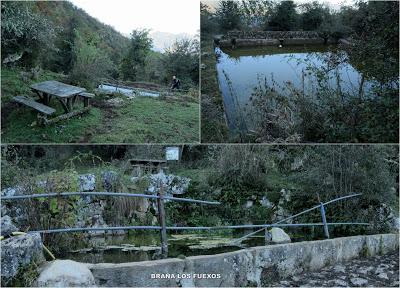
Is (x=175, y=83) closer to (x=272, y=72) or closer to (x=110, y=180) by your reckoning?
(x=272, y=72)

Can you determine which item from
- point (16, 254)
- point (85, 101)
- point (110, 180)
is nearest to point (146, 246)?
point (110, 180)

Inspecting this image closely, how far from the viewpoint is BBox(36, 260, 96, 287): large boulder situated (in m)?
3.53

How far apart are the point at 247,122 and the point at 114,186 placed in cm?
237

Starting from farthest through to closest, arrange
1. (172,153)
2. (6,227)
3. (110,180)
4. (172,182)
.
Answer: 1. (172,153)
2. (172,182)
3. (110,180)
4. (6,227)

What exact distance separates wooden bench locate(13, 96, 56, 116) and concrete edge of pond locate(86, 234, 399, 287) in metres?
2.79

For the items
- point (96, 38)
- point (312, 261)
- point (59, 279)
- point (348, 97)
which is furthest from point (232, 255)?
point (96, 38)

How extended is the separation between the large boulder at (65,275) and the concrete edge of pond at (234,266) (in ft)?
0.42

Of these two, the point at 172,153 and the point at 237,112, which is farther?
the point at 172,153

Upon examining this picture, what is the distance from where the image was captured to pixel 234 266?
176 inches

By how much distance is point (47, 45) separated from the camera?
633 cm

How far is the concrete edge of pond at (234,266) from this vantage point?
386 centimetres

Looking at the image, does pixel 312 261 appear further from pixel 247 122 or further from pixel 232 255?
pixel 247 122

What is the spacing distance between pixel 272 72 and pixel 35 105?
306 cm

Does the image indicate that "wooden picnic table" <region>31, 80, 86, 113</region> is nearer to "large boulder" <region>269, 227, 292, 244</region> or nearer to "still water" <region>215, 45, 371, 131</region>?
"still water" <region>215, 45, 371, 131</region>
